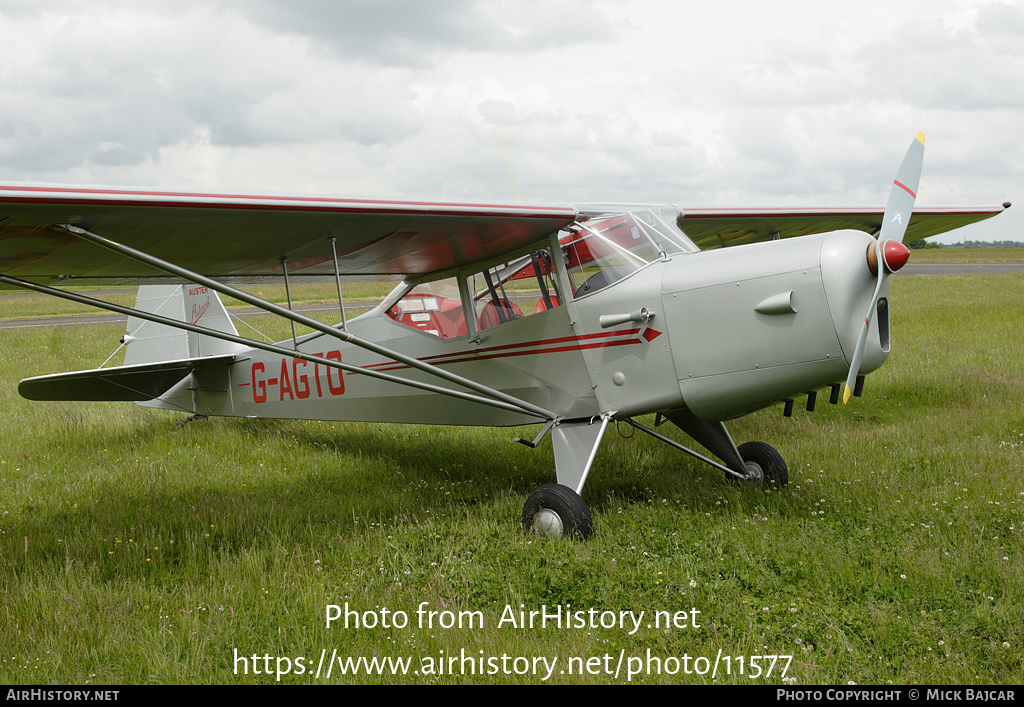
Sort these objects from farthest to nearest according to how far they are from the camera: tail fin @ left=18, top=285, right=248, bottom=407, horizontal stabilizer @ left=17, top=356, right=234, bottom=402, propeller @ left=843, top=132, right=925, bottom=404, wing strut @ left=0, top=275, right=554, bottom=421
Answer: tail fin @ left=18, top=285, right=248, bottom=407
horizontal stabilizer @ left=17, top=356, right=234, bottom=402
wing strut @ left=0, top=275, right=554, bottom=421
propeller @ left=843, top=132, right=925, bottom=404

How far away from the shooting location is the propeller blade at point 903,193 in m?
4.54

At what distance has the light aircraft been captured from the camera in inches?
172

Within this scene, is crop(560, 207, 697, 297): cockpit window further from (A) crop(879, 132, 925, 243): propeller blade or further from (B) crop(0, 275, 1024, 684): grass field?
→ (B) crop(0, 275, 1024, 684): grass field

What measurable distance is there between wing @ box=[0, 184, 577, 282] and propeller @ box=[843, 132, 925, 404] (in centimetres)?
217

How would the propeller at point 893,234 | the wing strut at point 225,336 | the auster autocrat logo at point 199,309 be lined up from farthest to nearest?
the auster autocrat logo at point 199,309, the wing strut at point 225,336, the propeller at point 893,234

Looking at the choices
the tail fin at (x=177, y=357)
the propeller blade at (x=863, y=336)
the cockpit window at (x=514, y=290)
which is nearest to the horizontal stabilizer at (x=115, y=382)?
the tail fin at (x=177, y=357)

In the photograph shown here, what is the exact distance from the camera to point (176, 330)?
9203 millimetres

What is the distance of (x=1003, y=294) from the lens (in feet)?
71.2

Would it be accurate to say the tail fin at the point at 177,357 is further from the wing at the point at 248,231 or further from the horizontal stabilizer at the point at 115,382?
the wing at the point at 248,231

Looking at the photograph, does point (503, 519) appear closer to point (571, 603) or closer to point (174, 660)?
point (571, 603)

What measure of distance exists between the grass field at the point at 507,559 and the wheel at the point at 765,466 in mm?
197

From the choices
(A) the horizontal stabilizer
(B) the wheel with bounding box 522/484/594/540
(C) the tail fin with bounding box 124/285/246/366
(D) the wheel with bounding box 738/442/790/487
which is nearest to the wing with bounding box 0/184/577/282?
(A) the horizontal stabilizer

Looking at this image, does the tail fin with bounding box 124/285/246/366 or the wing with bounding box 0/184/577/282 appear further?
the tail fin with bounding box 124/285/246/366

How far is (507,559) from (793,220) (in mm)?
5340
